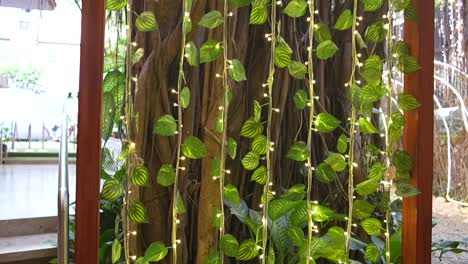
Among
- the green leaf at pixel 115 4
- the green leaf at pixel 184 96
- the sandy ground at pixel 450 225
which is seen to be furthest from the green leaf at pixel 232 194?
the sandy ground at pixel 450 225

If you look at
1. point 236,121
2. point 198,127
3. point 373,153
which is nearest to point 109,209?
point 198,127

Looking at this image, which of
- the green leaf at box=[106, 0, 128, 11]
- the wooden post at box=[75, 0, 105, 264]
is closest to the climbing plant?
the green leaf at box=[106, 0, 128, 11]

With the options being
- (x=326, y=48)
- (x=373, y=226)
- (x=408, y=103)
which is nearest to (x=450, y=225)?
(x=373, y=226)

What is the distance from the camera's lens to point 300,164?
5.83ft

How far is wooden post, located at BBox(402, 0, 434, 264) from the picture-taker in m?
1.42

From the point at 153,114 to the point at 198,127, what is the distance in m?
0.18

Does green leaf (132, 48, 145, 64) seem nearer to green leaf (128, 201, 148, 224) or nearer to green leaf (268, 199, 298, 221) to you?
green leaf (128, 201, 148, 224)

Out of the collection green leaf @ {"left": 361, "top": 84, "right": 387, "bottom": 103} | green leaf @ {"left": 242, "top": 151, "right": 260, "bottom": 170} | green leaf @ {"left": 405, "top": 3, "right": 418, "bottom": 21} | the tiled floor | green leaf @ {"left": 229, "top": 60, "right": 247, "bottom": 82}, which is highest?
green leaf @ {"left": 405, "top": 3, "right": 418, "bottom": 21}

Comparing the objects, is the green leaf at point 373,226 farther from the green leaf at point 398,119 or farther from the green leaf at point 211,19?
the green leaf at point 211,19

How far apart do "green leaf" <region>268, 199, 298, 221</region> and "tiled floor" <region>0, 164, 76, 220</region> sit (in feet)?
4.69

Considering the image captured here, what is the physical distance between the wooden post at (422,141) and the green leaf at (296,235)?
365mm

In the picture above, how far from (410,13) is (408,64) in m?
0.17

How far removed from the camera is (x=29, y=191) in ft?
10.7

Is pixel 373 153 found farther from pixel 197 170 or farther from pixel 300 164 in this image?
pixel 197 170
